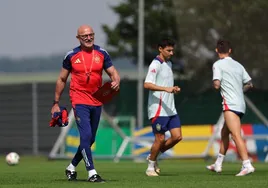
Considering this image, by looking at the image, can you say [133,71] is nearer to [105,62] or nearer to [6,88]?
[6,88]

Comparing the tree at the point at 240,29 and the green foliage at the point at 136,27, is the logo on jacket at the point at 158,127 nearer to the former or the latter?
the tree at the point at 240,29

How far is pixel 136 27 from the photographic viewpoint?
46.1 m

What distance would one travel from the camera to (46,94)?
34.9 metres

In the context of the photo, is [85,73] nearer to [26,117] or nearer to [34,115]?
[34,115]

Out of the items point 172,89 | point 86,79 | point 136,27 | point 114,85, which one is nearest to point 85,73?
point 86,79

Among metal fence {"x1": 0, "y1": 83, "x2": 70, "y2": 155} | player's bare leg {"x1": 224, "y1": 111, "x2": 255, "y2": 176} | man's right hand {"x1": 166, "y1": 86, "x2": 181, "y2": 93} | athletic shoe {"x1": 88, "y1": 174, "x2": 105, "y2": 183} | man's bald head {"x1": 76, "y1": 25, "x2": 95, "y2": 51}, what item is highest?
man's bald head {"x1": 76, "y1": 25, "x2": 95, "y2": 51}

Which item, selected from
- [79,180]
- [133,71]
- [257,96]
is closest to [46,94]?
[257,96]

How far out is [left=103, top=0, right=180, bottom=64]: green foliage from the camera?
4416cm

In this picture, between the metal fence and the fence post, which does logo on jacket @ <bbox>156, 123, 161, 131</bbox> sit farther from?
the metal fence

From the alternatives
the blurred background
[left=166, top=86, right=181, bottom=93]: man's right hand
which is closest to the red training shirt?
[left=166, top=86, right=181, bottom=93]: man's right hand

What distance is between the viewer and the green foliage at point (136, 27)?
44.2 metres

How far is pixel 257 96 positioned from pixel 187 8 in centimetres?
378

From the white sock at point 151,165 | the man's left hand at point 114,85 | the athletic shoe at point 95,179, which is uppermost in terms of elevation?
the man's left hand at point 114,85

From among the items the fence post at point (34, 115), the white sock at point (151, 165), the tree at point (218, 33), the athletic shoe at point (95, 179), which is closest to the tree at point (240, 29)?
the tree at point (218, 33)
